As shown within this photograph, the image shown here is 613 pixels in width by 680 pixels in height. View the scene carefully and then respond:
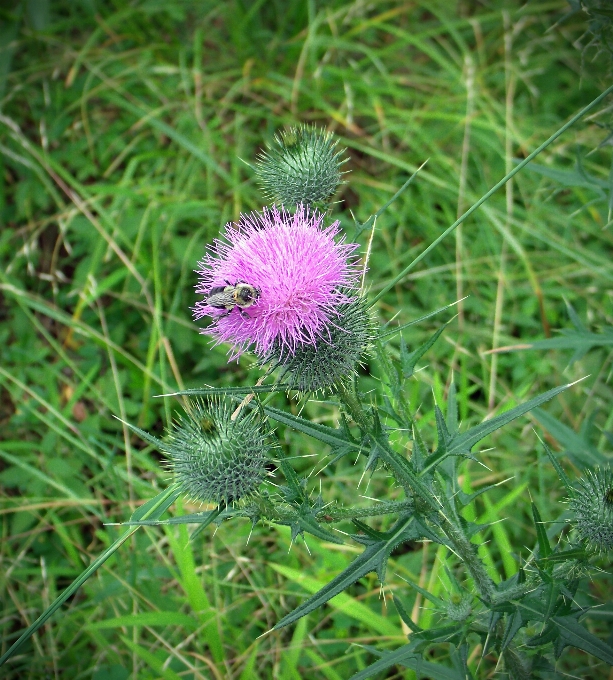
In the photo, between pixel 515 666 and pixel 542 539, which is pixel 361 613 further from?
pixel 542 539

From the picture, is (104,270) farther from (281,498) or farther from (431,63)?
(431,63)

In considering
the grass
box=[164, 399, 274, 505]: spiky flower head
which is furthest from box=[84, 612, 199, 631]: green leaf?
box=[164, 399, 274, 505]: spiky flower head

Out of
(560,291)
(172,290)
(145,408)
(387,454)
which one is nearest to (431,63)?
(560,291)

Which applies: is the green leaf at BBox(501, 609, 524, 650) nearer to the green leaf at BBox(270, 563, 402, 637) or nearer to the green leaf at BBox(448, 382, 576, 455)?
the green leaf at BBox(448, 382, 576, 455)

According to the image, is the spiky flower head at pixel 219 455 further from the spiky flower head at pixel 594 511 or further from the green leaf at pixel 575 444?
the green leaf at pixel 575 444

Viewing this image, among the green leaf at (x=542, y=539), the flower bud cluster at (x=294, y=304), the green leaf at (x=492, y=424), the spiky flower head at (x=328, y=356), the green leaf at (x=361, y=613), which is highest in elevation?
the flower bud cluster at (x=294, y=304)

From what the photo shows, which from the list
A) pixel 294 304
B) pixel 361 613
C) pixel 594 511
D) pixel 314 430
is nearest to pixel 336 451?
pixel 314 430

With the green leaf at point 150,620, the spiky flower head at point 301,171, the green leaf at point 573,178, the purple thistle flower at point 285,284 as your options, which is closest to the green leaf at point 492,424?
the purple thistle flower at point 285,284
